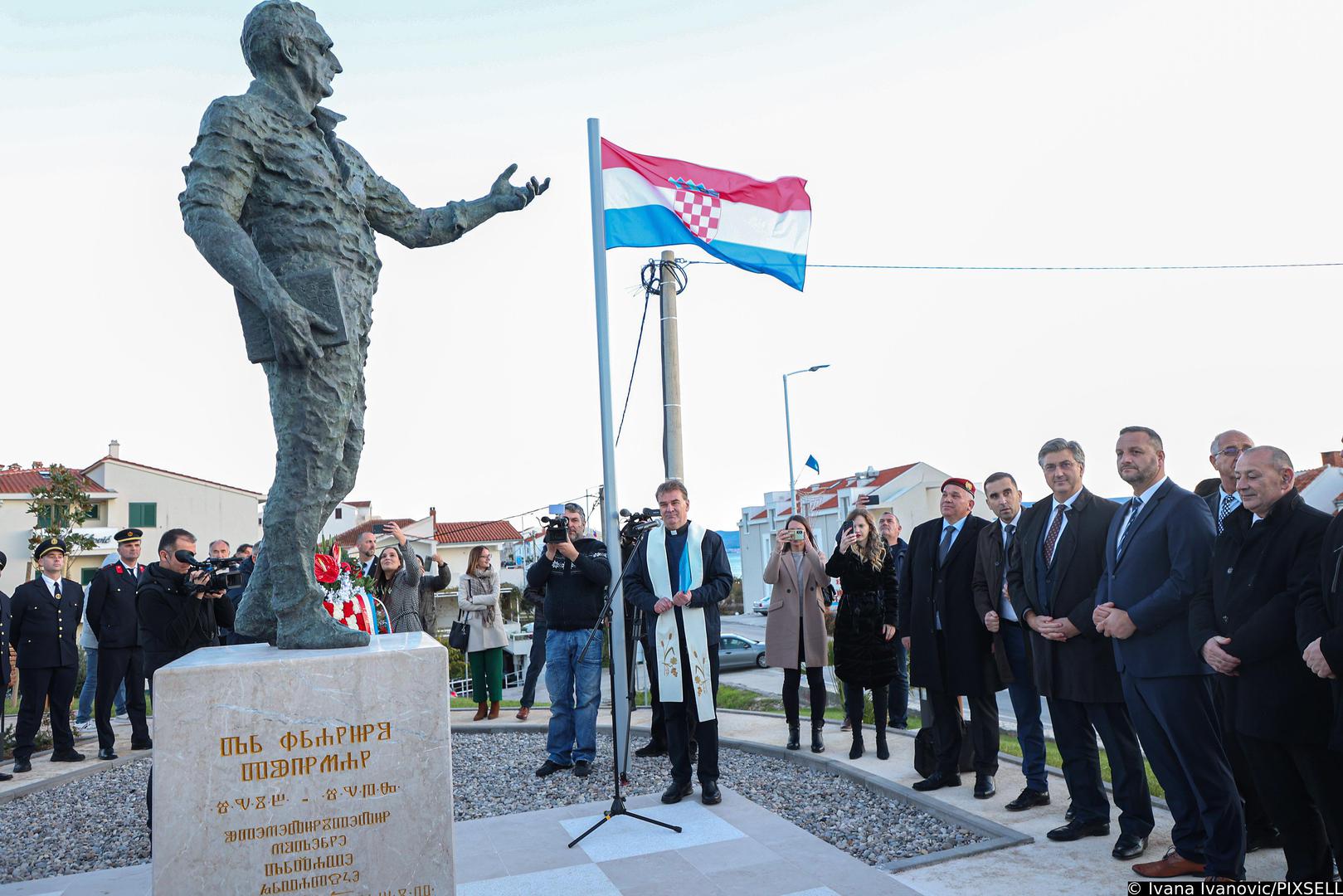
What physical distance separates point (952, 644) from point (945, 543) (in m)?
0.65

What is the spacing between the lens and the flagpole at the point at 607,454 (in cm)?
584

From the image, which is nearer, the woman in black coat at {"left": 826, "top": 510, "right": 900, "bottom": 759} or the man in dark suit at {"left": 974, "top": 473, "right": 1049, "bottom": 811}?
the man in dark suit at {"left": 974, "top": 473, "right": 1049, "bottom": 811}

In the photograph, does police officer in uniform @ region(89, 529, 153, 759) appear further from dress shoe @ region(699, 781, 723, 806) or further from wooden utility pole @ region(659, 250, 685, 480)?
dress shoe @ region(699, 781, 723, 806)

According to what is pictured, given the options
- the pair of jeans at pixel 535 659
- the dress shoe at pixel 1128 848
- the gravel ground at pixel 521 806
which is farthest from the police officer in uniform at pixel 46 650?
the dress shoe at pixel 1128 848

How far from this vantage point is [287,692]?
2.89 metres

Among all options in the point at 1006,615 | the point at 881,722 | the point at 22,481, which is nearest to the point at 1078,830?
the point at 1006,615

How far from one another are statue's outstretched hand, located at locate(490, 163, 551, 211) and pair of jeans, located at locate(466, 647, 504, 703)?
19.8ft

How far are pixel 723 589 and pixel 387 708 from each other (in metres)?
2.93

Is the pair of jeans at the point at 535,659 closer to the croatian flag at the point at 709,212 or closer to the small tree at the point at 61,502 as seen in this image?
the croatian flag at the point at 709,212

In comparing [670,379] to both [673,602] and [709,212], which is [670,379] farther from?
[673,602]

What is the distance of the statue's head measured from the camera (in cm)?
344

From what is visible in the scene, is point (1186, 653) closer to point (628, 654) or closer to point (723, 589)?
point (723, 589)

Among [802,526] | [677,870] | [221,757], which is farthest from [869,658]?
[221,757]

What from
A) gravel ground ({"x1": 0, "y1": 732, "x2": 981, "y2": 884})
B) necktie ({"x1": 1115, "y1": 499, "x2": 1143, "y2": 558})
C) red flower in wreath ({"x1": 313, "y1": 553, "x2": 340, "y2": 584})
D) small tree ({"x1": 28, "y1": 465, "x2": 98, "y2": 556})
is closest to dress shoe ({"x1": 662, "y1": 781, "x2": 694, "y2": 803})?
gravel ground ({"x1": 0, "y1": 732, "x2": 981, "y2": 884})
